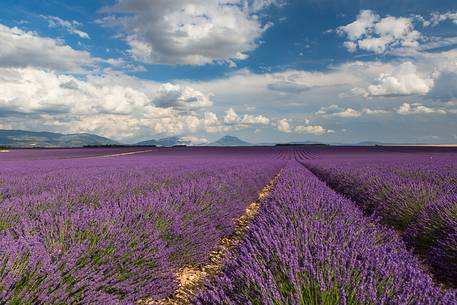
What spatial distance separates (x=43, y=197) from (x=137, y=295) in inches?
97.6

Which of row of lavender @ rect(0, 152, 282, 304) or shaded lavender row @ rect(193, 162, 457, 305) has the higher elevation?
shaded lavender row @ rect(193, 162, 457, 305)

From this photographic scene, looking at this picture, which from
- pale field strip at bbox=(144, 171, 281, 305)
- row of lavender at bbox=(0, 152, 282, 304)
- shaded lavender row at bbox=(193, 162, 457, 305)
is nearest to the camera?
shaded lavender row at bbox=(193, 162, 457, 305)

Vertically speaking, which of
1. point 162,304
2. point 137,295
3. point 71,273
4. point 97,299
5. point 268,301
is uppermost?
point 268,301

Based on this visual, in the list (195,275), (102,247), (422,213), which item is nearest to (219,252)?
(195,275)

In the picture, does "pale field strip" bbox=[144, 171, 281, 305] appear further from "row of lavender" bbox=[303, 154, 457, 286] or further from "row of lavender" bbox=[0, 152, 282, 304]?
"row of lavender" bbox=[303, 154, 457, 286]

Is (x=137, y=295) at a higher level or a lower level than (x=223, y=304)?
lower

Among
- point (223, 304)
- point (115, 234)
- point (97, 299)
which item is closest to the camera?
point (223, 304)

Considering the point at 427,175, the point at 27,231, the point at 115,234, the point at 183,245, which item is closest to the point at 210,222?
the point at 183,245

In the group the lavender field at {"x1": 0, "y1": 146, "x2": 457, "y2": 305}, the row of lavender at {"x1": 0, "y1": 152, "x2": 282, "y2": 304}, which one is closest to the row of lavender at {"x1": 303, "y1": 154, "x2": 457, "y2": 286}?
the lavender field at {"x1": 0, "y1": 146, "x2": 457, "y2": 305}

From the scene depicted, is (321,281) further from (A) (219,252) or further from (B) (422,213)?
(B) (422,213)

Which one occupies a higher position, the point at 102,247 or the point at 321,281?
the point at 321,281

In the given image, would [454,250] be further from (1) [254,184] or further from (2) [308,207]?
(1) [254,184]

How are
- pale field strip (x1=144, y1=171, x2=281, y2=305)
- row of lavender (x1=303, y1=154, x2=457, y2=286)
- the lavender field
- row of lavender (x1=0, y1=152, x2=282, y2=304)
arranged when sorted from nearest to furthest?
the lavender field < row of lavender (x1=0, y1=152, x2=282, y2=304) < pale field strip (x1=144, y1=171, x2=281, y2=305) < row of lavender (x1=303, y1=154, x2=457, y2=286)

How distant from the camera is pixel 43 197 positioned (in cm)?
377
